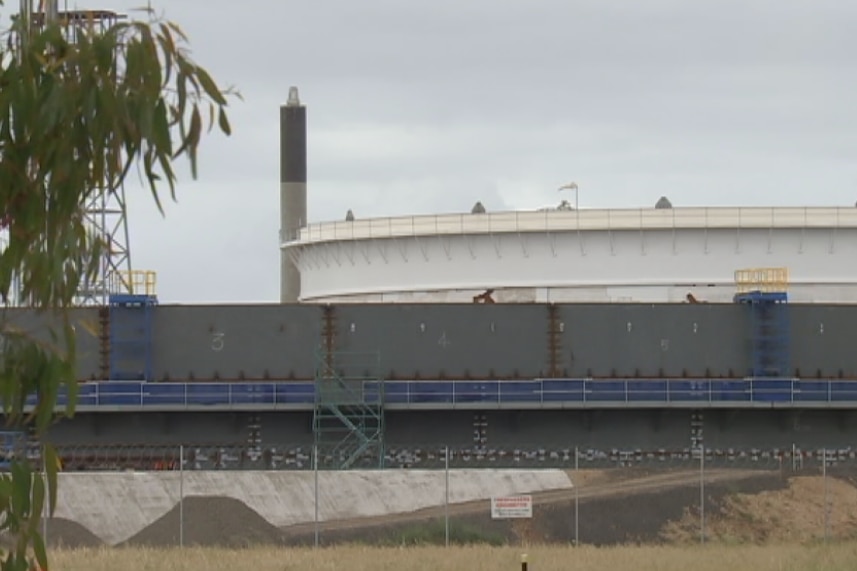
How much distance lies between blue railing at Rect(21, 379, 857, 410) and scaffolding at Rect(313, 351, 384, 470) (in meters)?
0.25

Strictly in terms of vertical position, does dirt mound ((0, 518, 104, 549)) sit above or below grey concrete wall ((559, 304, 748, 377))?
below

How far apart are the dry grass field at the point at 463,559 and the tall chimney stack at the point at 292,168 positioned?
50.8 m

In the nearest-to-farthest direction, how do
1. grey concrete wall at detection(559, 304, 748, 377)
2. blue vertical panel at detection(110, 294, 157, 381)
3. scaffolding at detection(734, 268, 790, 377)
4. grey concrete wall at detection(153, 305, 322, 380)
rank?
blue vertical panel at detection(110, 294, 157, 381)
grey concrete wall at detection(153, 305, 322, 380)
scaffolding at detection(734, 268, 790, 377)
grey concrete wall at detection(559, 304, 748, 377)

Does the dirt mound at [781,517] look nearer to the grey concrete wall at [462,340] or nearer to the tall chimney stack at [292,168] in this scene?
the grey concrete wall at [462,340]

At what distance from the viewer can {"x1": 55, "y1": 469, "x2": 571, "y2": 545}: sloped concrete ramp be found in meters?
38.4

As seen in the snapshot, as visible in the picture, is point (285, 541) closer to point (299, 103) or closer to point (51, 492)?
point (51, 492)

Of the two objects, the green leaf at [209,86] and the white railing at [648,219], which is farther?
the white railing at [648,219]

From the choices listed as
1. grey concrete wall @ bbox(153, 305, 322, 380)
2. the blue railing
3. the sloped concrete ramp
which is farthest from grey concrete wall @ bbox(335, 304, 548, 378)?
the sloped concrete ramp

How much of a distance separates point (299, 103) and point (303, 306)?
31.6 metres

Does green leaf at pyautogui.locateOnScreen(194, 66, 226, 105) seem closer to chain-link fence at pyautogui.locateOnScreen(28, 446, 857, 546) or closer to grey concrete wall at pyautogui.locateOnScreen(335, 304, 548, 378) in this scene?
chain-link fence at pyautogui.locateOnScreen(28, 446, 857, 546)

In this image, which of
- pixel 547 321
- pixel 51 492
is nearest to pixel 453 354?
pixel 547 321

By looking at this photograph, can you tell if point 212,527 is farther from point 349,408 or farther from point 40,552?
point 40,552

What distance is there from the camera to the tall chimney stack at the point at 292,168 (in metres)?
84.5

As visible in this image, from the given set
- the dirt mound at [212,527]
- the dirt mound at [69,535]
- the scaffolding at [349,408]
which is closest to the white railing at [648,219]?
the scaffolding at [349,408]
